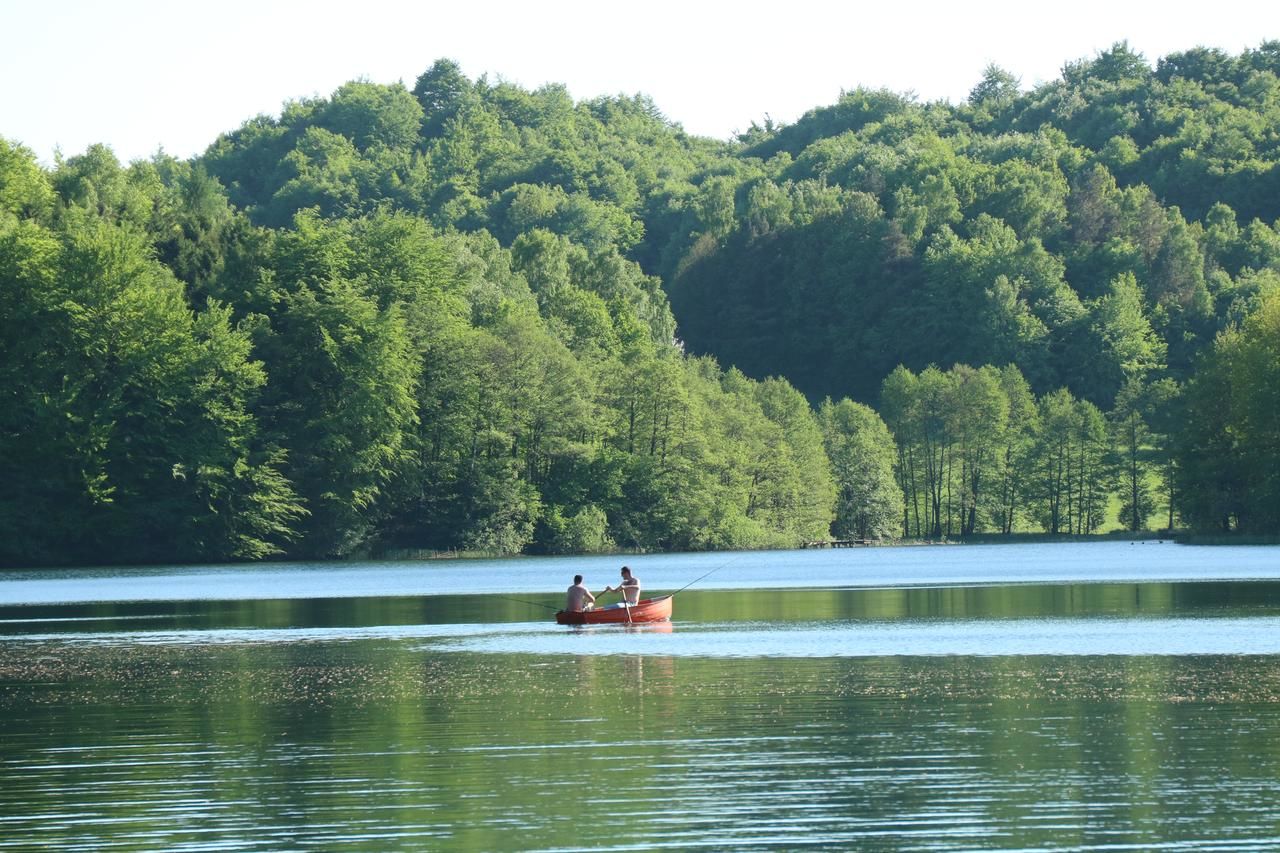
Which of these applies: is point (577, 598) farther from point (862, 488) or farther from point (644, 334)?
point (862, 488)

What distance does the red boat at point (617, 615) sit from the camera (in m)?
46.8

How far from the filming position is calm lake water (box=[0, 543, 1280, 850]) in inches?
756

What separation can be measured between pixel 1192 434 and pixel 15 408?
184 ft

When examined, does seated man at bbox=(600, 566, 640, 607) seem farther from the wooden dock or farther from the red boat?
the wooden dock

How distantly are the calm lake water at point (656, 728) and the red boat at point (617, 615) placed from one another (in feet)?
1.46

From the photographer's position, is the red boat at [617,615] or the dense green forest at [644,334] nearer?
the red boat at [617,615]

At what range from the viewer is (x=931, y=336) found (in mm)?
157125

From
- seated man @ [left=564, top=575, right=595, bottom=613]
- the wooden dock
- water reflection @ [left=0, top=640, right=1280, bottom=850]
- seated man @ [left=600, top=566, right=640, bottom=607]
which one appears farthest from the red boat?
the wooden dock

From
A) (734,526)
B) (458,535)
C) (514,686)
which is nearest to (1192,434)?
(734,526)

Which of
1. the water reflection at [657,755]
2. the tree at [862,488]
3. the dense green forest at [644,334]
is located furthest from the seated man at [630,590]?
the tree at [862,488]

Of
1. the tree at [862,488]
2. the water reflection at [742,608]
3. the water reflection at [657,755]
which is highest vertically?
the tree at [862,488]

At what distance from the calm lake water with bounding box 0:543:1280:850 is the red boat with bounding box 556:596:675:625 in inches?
17.5

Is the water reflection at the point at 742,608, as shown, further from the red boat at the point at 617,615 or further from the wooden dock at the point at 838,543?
the wooden dock at the point at 838,543

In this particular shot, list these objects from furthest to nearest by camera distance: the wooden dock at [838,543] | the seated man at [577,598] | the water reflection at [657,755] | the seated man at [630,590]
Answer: the wooden dock at [838,543], the seated man at [630,590], the seated man at [577,598], the water reflection at [657,755]
